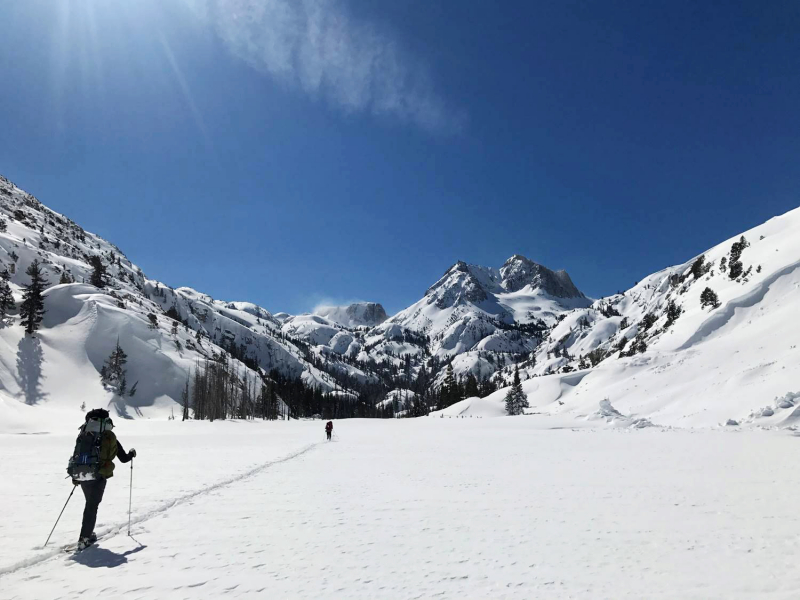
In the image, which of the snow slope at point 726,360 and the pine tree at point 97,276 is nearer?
the snow slope at point 726,360

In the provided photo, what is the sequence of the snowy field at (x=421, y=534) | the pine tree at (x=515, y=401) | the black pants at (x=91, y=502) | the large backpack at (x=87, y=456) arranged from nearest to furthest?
the snowy field at (x=421, y=534)
the black pants at (x=91, y=502)
the large backpack at (x=87, y=456)
the pine tree at (x=515, y=401)

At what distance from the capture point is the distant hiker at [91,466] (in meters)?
9.30

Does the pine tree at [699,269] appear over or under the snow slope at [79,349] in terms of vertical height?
over

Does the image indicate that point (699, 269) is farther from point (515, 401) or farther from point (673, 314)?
point (515, 401)

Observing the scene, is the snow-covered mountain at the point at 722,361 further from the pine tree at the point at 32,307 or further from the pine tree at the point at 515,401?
the pine tree at the point at 32,307

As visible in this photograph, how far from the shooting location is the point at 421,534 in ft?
33.3

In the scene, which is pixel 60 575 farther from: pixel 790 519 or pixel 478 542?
pixel 790 519

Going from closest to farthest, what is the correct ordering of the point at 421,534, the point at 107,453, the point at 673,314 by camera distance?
the point at 107,453 → the point at 421,534 → the point at 673,314

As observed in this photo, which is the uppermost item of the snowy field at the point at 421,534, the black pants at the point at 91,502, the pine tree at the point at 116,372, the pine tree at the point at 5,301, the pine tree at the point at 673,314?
the pine tree at the point at 5,301

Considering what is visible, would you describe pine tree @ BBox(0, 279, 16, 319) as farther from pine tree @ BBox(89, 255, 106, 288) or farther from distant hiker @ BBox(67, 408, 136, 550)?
distant hiker @ BBox(67, 408, 136, 550)

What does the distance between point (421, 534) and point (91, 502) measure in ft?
24.6

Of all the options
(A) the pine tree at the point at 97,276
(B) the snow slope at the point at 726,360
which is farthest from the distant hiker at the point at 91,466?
(A) the pine tree at the point at 97,276

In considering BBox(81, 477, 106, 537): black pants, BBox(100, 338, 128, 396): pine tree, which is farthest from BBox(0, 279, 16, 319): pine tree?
BBox(81, 477, 106, 537): black pants

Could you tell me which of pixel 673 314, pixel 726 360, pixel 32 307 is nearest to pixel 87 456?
pixel 726 360
